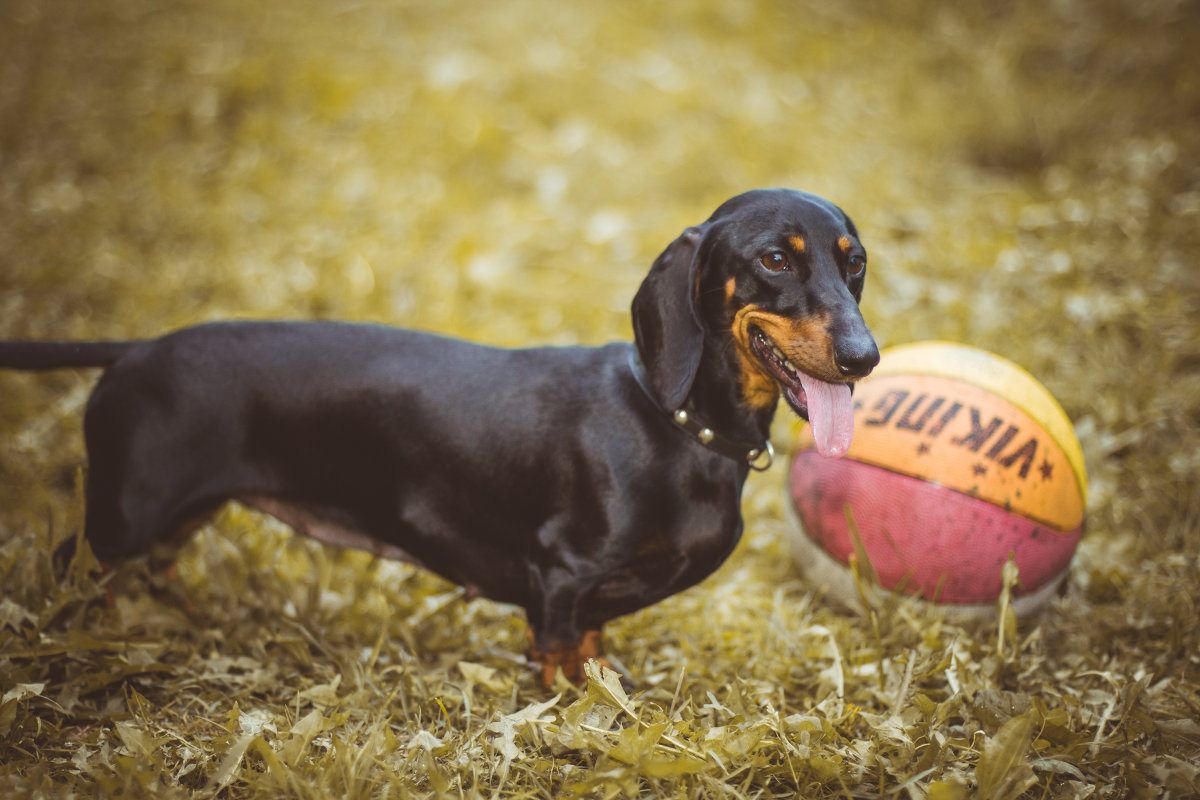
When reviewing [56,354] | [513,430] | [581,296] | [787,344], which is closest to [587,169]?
[581,296]

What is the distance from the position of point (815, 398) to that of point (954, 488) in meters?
0.80

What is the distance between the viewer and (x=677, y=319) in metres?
Answer: 2.21

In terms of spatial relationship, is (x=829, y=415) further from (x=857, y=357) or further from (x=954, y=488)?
(x=954, y=488)

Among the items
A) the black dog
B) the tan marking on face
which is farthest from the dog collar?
the tan marking on face

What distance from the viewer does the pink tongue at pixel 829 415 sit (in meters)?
2.11

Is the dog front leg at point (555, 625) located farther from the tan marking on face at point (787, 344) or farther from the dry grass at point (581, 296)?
the tan marking on face at point (787, 344)

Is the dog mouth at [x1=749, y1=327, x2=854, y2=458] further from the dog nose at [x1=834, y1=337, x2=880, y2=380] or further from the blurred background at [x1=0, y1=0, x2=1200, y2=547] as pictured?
the blurred background at [x1=0, y1=0, x2=1200, y2=547]

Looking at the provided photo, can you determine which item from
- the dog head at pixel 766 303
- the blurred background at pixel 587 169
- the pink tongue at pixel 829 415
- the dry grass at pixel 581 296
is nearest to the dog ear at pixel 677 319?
the dog head at pixel 766 303

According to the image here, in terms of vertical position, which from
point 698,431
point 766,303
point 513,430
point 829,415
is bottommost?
point 513,430

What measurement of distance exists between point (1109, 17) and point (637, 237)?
519 cm

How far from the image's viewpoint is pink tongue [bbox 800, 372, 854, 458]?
2.11 metres

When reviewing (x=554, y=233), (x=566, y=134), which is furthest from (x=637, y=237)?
(x=566, y=134)

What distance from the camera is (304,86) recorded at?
7.11 metres

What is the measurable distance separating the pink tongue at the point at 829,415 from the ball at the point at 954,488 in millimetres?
641
